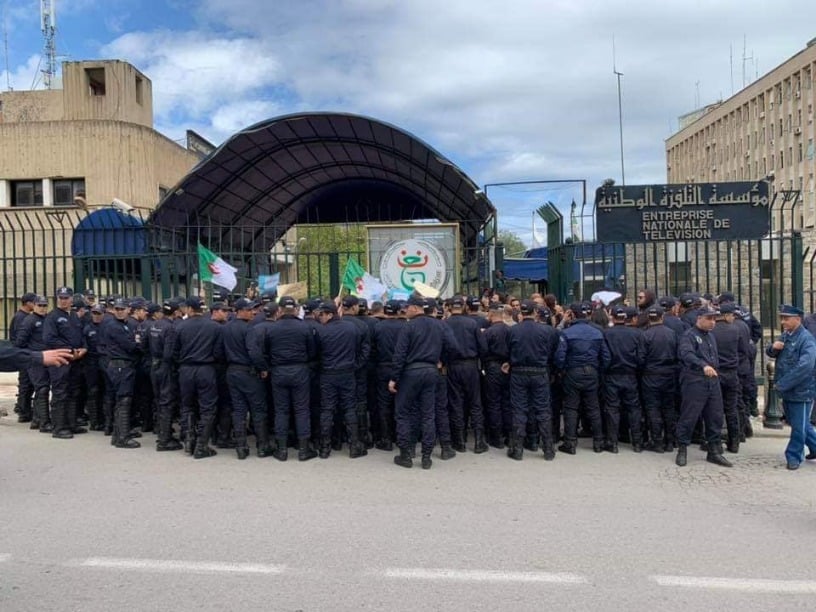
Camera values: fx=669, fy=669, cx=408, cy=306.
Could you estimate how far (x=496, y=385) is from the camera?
841cm

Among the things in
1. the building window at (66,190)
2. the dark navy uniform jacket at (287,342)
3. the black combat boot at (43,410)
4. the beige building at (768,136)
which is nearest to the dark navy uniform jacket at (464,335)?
the dark navy uniform jacket at (287,342)

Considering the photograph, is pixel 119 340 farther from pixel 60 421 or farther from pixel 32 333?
pixel 32 333

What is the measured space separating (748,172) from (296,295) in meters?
78.3

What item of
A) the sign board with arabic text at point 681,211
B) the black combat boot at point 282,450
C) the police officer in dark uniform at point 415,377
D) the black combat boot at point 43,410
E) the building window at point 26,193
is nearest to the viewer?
the police officer in dark uniform at point 415,377

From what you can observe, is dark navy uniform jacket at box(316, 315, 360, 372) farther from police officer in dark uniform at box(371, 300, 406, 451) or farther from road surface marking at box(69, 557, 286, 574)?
road surface marking at box(69, 557, 286, 574)

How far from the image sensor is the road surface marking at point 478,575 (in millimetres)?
4387

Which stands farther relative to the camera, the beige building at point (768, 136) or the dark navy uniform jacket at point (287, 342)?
the beige building at point (768, 136)

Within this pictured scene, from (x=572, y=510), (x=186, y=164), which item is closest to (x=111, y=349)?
(x=572, y=510)

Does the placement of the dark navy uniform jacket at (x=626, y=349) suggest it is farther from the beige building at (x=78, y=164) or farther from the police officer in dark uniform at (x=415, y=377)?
the beige building at (x=78, y=164)

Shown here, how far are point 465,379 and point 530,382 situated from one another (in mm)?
797

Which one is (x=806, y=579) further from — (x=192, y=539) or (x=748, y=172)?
(x=748, y=172)

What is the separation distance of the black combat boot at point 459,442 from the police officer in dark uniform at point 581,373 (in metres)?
1.19

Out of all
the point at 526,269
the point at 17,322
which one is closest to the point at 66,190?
the point at 17,322

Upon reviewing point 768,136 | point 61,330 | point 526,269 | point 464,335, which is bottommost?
point 464,335
